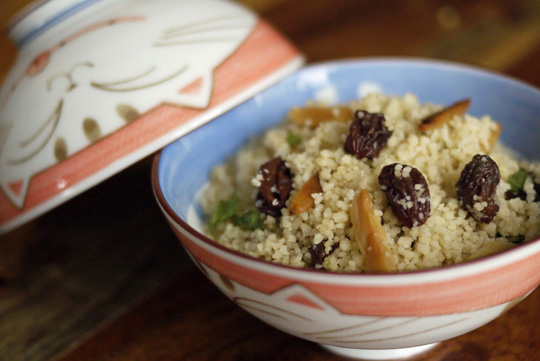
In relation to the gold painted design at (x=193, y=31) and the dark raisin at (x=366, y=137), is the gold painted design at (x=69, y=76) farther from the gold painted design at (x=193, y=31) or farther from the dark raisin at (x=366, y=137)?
the dark raisin at (x=366, y=137)

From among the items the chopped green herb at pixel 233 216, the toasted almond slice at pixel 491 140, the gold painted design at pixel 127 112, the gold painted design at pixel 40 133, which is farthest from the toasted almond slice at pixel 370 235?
the gold painted design at pixel 40 133

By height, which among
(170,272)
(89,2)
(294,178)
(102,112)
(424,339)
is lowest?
(170,272)

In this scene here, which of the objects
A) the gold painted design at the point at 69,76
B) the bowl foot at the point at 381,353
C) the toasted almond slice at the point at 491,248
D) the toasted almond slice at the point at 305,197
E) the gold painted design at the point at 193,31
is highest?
the gold painted design at the point at 193,31

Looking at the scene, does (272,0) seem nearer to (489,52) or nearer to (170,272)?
(489,52)

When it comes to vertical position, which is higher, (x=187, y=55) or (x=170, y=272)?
(x=187, y=55)

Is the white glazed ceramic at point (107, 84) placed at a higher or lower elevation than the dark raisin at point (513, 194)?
higher

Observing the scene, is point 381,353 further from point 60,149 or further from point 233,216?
point 60,149

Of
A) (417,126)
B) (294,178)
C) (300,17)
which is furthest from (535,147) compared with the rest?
(300,17)

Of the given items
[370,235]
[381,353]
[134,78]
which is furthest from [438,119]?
[134,78]
